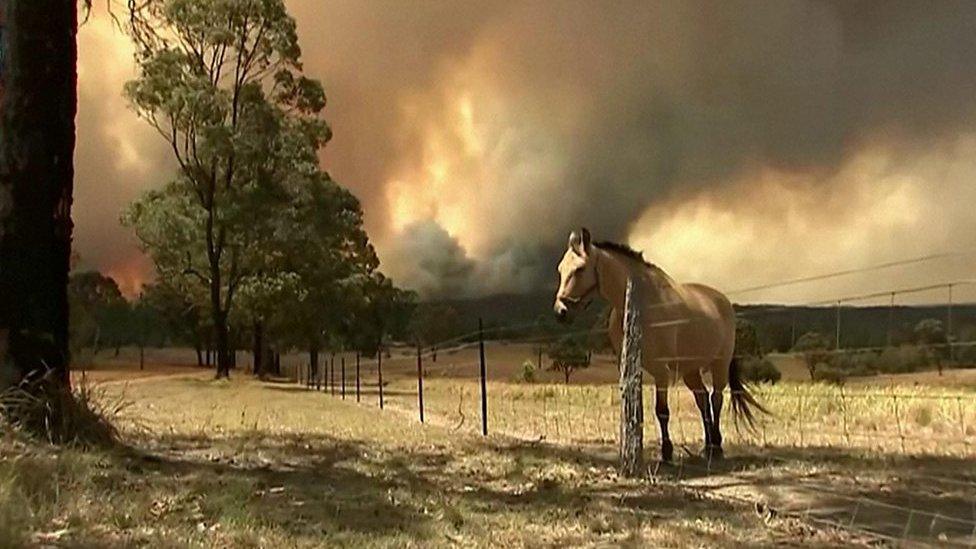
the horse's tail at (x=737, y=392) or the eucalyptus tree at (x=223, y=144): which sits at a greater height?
the eucalyptus tree at (x=223, y=144)

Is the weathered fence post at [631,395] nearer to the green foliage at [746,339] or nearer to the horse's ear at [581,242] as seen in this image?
the horse's ear at [581,242]

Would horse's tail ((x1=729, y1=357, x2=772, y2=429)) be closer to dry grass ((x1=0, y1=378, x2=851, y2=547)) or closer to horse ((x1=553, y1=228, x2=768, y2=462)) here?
horse ((x1=553, y1=228, x2=768, y2=462))

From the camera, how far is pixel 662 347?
8453mm

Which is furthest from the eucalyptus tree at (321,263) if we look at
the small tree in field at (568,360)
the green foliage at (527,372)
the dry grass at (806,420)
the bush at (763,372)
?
the bush at (763,372)

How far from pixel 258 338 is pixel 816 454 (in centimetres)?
3378

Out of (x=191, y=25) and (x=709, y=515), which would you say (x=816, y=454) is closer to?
(x=709, y=515)

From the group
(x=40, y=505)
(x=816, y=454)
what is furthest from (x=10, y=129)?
(x=816, y=454)

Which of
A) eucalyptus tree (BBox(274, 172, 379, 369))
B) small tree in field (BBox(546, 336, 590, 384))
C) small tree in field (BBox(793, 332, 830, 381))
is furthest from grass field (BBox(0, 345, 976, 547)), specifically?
eucalyptus tree (BBox(274, 172, 379, 369))

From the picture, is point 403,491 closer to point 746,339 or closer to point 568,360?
point 746,339

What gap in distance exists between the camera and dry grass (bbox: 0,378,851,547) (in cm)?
506

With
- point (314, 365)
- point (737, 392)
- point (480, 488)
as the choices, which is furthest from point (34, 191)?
point (314, 365)

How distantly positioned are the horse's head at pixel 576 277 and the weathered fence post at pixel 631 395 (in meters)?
0.68

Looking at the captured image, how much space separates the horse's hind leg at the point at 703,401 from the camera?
8.92 meters

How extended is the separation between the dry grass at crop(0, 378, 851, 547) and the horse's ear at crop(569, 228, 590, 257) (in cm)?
206
